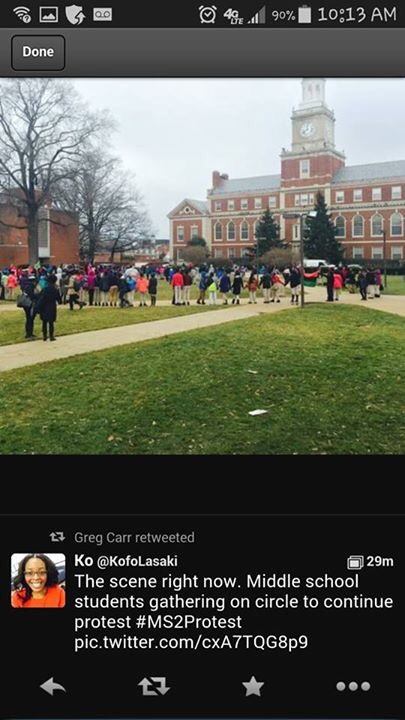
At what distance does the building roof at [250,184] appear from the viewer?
106 inches

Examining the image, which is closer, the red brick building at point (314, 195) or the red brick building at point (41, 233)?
the red brick building at point (314, 195)

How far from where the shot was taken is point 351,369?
10.3ft

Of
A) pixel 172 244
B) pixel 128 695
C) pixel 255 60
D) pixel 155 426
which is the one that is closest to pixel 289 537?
pixel 128 695

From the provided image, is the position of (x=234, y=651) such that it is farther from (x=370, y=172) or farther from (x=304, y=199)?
(x=304, y=199)

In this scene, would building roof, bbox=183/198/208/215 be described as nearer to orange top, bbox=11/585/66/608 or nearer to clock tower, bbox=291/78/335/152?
clock tower, bbox=291/78/335/152

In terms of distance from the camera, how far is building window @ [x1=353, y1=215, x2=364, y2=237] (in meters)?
3.62

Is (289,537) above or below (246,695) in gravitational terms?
above

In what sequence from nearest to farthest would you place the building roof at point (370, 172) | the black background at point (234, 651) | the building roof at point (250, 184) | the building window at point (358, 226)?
1. the black background at point (234, 651)
2. the building roof at point (370, 172)
3. the building roof at point (250, 184)
4. the building window at point (358, 226)

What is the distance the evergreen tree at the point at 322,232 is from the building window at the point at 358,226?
14 centimetres

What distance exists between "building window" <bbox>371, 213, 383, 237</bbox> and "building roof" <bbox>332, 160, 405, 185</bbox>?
23 centimetres

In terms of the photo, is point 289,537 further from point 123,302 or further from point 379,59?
point 123,302
